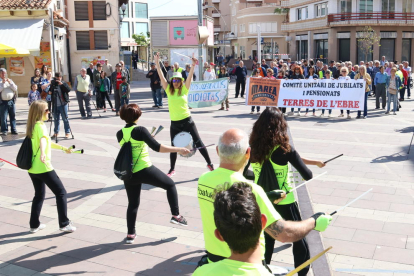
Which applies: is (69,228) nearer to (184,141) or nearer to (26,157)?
(26,157)

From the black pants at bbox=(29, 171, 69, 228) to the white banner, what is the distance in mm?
11639

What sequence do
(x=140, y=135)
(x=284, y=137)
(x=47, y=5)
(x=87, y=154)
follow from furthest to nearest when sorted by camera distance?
(x=47, y=5) → (x=87, y=154) → (x=140, y=135) → (x=284, y=137)

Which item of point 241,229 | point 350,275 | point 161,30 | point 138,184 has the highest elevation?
point 161,30

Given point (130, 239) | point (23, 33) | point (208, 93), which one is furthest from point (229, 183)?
point (23, 33)

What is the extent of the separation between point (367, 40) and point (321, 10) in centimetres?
884

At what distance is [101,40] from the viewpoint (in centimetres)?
3538

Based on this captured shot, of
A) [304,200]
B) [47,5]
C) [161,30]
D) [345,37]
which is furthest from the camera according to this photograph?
[345,37]

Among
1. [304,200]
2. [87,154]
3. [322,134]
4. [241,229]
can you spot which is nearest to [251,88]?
[322,134]

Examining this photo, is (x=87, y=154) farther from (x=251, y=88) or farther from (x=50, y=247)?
(x=251, y=88)

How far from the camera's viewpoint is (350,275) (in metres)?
4.88

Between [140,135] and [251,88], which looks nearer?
[140,135]

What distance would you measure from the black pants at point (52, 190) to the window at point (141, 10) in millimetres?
84574

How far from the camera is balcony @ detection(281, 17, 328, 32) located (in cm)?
5209

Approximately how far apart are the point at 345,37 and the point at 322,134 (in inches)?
1579
